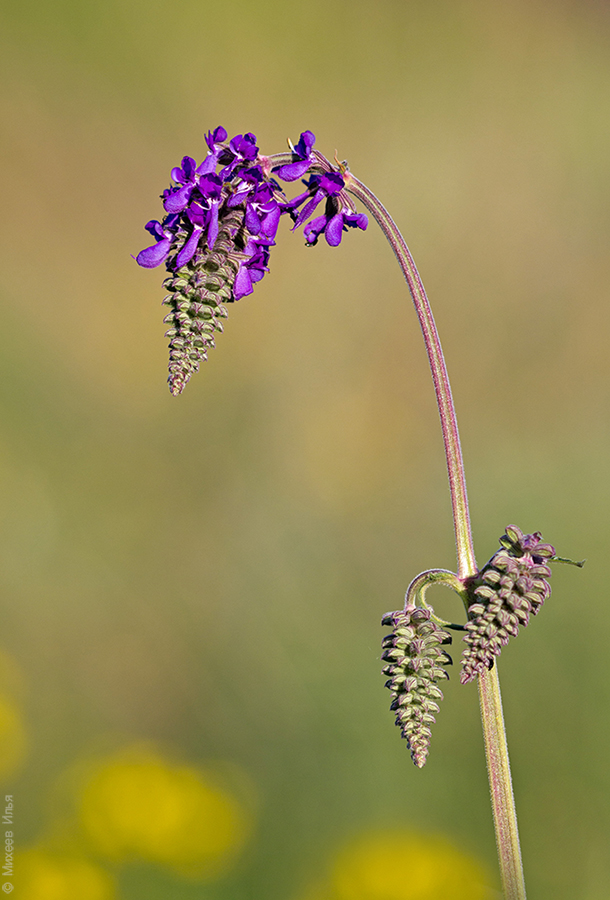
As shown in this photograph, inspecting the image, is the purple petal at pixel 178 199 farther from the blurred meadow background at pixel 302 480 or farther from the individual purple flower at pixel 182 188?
the blurred meadow background at pixel 302 480

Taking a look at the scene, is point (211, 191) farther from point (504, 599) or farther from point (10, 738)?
point (10, 738)

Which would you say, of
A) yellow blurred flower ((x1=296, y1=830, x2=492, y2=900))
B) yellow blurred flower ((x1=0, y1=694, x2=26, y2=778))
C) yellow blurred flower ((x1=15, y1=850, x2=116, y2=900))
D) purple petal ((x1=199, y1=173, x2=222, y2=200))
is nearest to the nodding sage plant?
purple petal ((x1=199, y1=173, x2=222, y2=200))

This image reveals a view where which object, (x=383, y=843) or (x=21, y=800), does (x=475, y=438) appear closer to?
(x=383, y=843)

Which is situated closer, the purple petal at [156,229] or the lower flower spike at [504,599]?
the lower flower spike at [504,599]

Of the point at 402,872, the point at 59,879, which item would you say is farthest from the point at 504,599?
the point at 59,879

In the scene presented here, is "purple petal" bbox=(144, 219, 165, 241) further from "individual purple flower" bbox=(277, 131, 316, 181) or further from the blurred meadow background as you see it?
the blurred meadow background

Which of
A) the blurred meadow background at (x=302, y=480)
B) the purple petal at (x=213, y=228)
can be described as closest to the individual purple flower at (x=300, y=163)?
the purple petal at (x=213, y=228)
